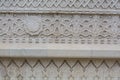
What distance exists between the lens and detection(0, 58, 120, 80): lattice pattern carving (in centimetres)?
153

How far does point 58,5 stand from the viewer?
155cm

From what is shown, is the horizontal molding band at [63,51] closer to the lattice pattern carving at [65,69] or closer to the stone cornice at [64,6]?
the lattice pattern carving at [65,69]

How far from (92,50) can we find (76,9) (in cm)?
37

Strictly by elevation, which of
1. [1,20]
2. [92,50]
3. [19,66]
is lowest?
[19,66]

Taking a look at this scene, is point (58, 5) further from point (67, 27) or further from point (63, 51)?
point (63, 51)

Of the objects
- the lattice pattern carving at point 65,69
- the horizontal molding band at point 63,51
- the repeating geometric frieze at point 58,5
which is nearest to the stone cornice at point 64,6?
the repeating geometric frieze at point 58,5

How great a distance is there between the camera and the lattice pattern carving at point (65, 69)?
1527 millimetres

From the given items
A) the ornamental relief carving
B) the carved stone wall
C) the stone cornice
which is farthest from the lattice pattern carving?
the stone cornice

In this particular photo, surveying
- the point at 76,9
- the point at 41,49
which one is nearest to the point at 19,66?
the point at 41,49

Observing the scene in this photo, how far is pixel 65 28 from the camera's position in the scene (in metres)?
1.54

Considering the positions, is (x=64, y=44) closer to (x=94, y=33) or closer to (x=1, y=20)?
(x=94, y=33)

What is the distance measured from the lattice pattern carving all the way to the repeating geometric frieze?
43 cm

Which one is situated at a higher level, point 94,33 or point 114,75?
point 94,33

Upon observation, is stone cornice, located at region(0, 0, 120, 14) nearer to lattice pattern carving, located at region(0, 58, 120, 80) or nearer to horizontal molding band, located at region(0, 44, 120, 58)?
horizontal molding band, located at region(0, 44, 120, 58)
